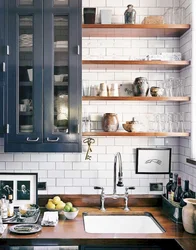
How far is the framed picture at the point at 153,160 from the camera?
9.41 feet

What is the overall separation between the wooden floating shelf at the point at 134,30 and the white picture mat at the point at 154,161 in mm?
1039

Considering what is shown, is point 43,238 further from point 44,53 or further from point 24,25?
point 24,25

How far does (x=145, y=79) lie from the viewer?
2.73 m

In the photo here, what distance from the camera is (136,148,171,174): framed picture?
287 cm

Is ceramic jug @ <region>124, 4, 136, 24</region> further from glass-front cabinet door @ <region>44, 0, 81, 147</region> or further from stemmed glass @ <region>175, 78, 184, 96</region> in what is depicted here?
stemmed glass @ <region>175, 78, 184, 96</region>

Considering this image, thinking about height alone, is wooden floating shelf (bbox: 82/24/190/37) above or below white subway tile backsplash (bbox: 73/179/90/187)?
above

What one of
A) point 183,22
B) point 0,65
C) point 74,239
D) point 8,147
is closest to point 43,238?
point 74,239

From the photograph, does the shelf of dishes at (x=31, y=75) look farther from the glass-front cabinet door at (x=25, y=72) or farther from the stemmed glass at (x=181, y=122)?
the stemmed glass at (x=181, y=122)

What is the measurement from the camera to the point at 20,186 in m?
2.82

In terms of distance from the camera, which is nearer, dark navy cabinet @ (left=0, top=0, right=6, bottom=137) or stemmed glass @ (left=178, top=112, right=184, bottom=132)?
dark navy cabinet @ (left=0, top=0, right=6, bottom=137)

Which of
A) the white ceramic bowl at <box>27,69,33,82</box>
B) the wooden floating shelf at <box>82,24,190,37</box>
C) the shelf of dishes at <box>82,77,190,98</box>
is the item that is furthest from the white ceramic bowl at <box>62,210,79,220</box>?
the wooden floating shelf at <box>82,24,190,37</box>

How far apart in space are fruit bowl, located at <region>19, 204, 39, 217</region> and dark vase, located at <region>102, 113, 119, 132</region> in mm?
872

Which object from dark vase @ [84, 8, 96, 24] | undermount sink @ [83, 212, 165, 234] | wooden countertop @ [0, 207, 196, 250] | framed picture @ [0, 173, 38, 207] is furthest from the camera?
framed picture @ [0, 173, 38, 207]

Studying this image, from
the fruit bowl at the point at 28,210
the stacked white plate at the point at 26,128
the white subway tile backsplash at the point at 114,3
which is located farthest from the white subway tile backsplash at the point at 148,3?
the fruit bowl at the point at 28,210
